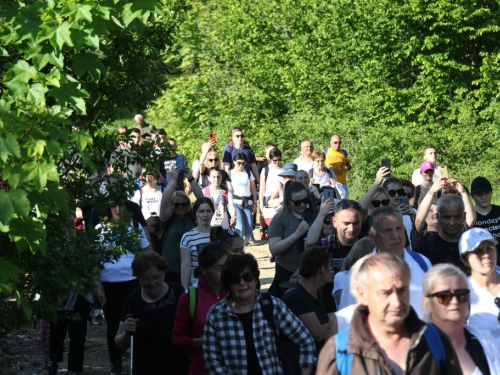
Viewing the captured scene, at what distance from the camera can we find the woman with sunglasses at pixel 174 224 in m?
9.72

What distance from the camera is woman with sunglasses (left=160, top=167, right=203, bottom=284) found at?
972cm

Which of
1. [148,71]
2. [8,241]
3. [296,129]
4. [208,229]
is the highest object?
[296,129]

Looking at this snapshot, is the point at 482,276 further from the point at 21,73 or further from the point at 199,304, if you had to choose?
the point at 21,73

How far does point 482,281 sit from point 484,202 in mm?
3901

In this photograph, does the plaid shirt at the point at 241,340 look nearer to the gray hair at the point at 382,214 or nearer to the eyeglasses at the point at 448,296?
the gray hair at the point at 382,214

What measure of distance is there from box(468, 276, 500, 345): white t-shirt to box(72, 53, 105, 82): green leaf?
288cm

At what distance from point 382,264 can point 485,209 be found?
6.16 m

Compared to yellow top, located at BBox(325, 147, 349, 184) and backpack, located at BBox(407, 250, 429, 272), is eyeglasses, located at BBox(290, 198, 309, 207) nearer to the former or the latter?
backpack, located at BBox(407, 250, 429, 272)

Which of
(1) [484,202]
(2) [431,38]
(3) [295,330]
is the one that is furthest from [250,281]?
(2) [431,38]

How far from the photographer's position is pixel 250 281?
234 inches

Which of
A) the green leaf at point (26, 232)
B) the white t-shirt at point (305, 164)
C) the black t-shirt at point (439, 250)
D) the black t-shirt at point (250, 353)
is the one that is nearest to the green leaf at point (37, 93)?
the green leaf at point (26, 232)

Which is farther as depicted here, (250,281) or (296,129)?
(296,129)

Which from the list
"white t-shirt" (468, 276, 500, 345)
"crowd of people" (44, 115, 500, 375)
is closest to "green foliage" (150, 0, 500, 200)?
"crowd of people" (44, 115, 500, 375)

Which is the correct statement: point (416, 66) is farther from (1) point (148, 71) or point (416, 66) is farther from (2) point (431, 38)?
(1) point (148, 71)
